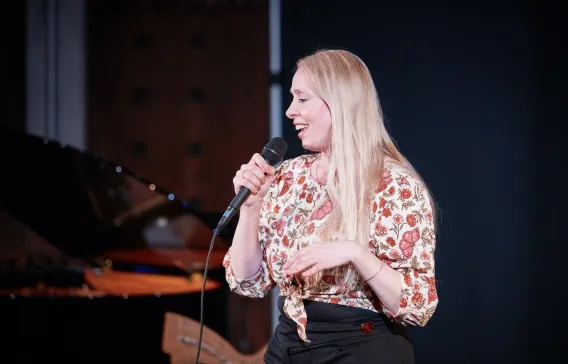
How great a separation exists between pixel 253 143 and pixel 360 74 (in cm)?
362

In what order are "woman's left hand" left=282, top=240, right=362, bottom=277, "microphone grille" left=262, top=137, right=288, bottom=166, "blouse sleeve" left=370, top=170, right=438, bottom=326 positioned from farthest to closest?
"microphone grille" left=262, top=137, right=288, bottom=166 → "blouse sleeve" left=370, top=170, right=438, bottom=326 → "woman's left hand" left=282, top=240, right=362, bottom=277

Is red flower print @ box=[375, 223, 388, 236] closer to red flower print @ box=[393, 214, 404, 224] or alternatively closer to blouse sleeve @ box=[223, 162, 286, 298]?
red flower print @ box=[393, 214, 404, 224]

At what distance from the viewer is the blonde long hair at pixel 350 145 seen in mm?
1627

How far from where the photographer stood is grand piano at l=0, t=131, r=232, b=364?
3021 millimetres

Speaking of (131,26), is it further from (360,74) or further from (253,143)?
(360,74)

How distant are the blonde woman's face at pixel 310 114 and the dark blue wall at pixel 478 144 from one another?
169 centimetres

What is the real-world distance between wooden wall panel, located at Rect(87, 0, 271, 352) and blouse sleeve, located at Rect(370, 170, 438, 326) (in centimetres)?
369

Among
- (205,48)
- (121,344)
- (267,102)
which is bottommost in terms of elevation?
(121,344)

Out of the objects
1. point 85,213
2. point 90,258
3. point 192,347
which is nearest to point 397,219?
point 192,347

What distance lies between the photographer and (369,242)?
1626 millimetres

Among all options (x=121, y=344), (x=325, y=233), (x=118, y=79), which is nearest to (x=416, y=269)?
(x=325, y=233)

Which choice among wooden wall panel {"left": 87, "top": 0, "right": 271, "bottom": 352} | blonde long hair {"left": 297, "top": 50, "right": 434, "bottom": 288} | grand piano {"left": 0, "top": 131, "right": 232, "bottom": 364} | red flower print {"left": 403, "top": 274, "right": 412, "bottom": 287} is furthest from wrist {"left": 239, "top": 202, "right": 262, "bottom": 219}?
wooden wall panel {"left": 87, "top": 0, "right": 271, "bottom": 352}

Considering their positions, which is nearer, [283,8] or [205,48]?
[283,8]

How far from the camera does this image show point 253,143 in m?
5.32
